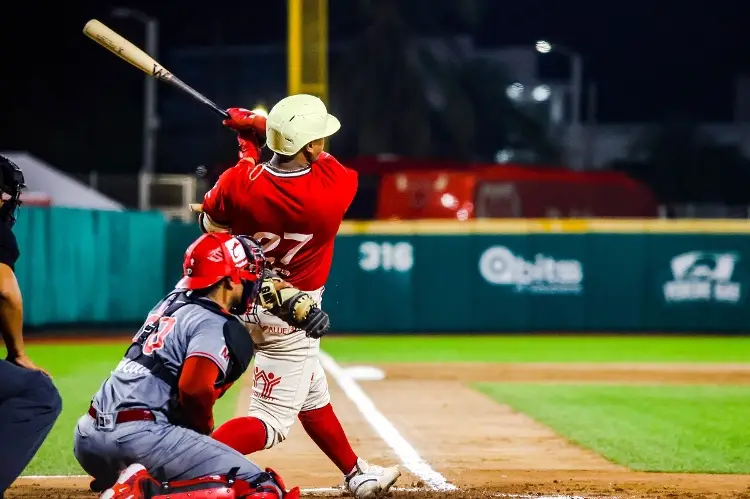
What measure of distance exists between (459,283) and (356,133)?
20.1 m

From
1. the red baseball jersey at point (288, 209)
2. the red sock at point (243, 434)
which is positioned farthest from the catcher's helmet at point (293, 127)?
the red sock at point (243, 434)

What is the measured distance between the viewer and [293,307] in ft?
19.8

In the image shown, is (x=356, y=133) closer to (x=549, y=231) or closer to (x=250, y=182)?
(x=549, y=231)

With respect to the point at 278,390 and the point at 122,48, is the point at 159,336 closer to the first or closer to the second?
the point at 278,390

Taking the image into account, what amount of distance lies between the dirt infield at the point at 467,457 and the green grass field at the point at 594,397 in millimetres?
309

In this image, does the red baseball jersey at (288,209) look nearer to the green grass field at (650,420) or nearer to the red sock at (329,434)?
the red sock at (329,434)

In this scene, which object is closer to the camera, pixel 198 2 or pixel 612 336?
pixel 612 336

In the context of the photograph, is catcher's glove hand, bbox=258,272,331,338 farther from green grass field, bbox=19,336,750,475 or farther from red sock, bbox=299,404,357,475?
green grass field, bbox=19,336,750,475

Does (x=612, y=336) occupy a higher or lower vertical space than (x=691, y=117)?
lower

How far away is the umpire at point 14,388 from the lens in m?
5.46

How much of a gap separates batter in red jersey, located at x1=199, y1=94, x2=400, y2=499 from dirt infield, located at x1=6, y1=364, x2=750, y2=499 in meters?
0.84

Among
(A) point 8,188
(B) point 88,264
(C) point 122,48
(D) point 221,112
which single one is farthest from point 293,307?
(B) point 88,264

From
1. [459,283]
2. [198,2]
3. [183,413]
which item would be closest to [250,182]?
[183,413]

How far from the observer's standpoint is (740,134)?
55375 millimetres
